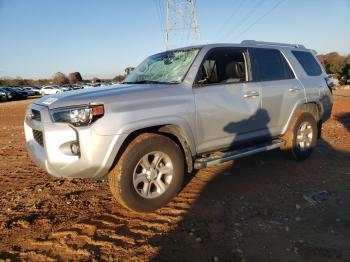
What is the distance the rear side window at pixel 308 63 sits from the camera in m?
6.60

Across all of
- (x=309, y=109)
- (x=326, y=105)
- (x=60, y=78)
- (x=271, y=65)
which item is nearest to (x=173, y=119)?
(x=271, y=65)

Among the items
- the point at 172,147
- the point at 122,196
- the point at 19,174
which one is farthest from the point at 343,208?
the point at 19,174

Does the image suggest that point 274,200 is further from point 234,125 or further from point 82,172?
point 82,172

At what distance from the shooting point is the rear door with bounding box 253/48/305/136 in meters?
5.63

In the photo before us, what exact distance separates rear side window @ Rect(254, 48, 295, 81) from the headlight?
112 inches

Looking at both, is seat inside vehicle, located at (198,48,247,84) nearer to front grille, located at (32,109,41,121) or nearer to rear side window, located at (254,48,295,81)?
rear side window, located at (254,48,295,81)

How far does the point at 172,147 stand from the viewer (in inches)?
171

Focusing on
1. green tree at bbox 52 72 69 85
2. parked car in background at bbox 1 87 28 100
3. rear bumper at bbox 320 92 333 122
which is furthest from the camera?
green tree at bbox 52 72 69 85

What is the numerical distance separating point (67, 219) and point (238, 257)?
6.70 ft

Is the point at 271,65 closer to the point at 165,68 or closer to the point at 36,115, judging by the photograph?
the point at 165,68

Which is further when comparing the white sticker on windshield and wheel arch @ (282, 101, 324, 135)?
wheel arch @ (282, 101, 324, 135)

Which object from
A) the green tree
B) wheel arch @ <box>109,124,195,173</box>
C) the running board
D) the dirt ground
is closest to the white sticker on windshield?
wheel arch @ <box>109,124,195,173</box>

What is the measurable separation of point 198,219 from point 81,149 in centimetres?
151

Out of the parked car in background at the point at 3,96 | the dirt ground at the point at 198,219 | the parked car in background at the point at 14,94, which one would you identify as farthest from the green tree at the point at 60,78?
the dirt ground at the point at 198,219
